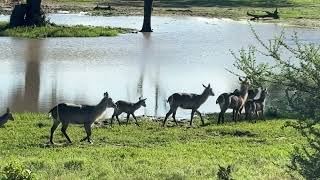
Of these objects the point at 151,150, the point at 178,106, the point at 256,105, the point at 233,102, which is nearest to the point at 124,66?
the point at 256,105

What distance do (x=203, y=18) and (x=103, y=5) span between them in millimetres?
13056

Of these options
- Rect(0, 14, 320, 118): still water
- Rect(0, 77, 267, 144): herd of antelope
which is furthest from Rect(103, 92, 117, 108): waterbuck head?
Rect(0, 14, 320, 118): still water

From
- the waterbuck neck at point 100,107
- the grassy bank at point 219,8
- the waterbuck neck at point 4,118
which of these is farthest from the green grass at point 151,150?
the grassy bank at point 219,8

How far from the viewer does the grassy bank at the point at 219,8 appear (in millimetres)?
59250

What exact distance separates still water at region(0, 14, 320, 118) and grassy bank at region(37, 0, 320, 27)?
324 inches

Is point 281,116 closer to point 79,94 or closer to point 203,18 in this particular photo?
point 79,94

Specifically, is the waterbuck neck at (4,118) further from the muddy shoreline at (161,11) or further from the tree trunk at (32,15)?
the muddy shoreline at (161,11)

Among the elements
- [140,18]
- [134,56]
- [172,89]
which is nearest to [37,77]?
[172,89]

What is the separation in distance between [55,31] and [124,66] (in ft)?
42.7

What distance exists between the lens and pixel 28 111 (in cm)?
2233

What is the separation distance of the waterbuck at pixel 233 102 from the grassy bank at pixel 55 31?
2382 centimetres

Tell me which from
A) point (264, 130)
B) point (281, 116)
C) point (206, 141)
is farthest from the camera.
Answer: point (281, 116)

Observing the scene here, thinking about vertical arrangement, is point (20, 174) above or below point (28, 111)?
above

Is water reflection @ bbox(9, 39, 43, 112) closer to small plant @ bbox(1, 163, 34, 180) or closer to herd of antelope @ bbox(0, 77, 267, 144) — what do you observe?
herd of antelope @ bbox(0, 77, 267, 144)
